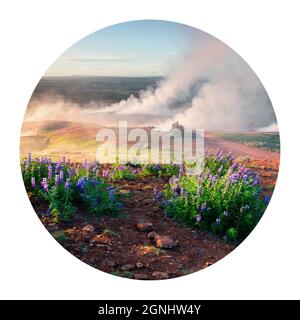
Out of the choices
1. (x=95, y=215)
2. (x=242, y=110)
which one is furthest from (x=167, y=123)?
(x=95, y=215)

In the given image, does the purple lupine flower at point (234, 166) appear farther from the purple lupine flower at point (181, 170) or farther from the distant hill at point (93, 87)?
the distant hill at point (93, 87)

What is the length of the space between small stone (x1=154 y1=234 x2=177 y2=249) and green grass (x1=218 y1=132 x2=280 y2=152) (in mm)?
1254

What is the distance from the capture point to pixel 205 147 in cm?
686

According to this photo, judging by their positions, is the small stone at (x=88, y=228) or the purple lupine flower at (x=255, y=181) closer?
the small stone at (x=88, y=228)

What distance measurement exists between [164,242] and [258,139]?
1471mm

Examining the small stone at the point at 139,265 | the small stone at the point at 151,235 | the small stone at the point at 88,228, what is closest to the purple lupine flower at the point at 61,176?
the small stone at the point at 88,228

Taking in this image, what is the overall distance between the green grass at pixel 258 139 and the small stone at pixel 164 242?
1254 millimetres

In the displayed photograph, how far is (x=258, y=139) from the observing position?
6852mm

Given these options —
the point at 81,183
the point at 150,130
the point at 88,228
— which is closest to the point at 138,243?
the point at 88,228

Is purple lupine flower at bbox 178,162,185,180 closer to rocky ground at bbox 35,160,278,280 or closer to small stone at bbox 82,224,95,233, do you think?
rocky ground at bbox 35,160,278,280

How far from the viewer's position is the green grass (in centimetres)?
686

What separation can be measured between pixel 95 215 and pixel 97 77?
142 cm

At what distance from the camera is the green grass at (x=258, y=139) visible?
270 inches

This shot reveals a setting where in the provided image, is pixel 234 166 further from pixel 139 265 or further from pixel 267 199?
pixel 139 265
